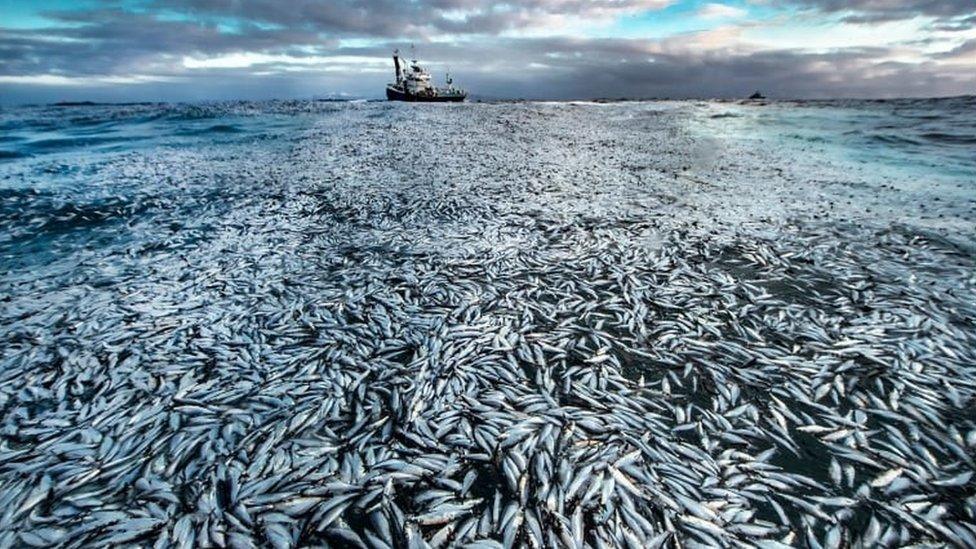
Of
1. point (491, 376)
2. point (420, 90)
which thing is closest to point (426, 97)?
point (420, 90)

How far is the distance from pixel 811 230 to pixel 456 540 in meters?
12.4

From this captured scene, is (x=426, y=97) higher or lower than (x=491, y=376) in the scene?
higher

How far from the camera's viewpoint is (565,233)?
11.9m

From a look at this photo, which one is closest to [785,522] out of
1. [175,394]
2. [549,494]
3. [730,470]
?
[730,470]

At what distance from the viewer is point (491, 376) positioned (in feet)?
20.3

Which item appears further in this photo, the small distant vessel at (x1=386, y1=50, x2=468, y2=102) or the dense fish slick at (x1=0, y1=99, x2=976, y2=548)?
the small distant vessel at (x1=386, y1=50, x2=468, y2=102)

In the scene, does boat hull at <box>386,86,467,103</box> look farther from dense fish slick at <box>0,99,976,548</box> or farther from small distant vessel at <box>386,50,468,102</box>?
dense fish slick at <box>0,99,976,548</box>

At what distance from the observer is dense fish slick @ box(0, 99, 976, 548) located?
422cm

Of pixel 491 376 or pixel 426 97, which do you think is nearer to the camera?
pixel 491 376

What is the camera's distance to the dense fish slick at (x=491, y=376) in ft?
13.8

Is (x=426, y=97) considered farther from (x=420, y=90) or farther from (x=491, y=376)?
(x=491, y=376)

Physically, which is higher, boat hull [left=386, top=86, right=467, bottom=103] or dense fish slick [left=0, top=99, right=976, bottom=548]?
boat hull [left=386, top=86, right=467, bottom=103]

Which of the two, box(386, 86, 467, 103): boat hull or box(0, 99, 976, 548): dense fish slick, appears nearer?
box(0, 99, 976, 548): dense fish slick

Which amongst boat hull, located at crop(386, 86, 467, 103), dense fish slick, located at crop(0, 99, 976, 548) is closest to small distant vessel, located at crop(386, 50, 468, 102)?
boat hull, located at crop(386, 86, 467, 103)
